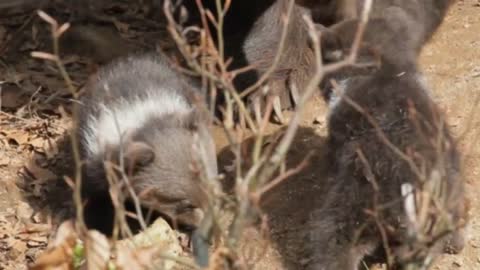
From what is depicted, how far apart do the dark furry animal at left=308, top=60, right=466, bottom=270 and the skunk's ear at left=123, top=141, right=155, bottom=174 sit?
0.93 m

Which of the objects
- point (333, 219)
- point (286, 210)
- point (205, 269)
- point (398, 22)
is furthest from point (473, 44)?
point (205, 269)

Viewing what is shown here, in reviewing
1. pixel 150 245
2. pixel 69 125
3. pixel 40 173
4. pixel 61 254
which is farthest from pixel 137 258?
pixel 69 125

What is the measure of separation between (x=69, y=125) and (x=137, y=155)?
1.14m

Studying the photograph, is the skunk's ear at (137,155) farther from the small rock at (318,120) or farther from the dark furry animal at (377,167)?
the small rock at (318,120)

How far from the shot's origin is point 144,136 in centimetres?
546

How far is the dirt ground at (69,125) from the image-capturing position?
205 inches

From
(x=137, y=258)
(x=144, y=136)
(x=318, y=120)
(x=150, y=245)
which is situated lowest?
(x=318, y=120)

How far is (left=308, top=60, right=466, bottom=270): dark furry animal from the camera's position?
431 cm

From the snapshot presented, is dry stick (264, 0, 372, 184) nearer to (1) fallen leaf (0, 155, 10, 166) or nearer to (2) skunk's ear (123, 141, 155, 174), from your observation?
(2) skunk's ear (123, 141, 155, 174)

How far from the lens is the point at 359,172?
451 cm

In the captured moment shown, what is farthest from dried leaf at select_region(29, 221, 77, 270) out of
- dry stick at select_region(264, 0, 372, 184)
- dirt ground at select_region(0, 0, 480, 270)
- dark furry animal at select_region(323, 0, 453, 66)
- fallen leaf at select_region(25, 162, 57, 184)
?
fallen leaf at select_region(25, 162, 57, 184)

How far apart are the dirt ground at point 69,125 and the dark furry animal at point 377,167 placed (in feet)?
0.95

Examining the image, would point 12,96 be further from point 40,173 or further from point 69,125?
point 40,173

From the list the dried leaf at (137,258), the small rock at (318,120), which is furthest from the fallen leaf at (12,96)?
the dried leaf at (137,258)
